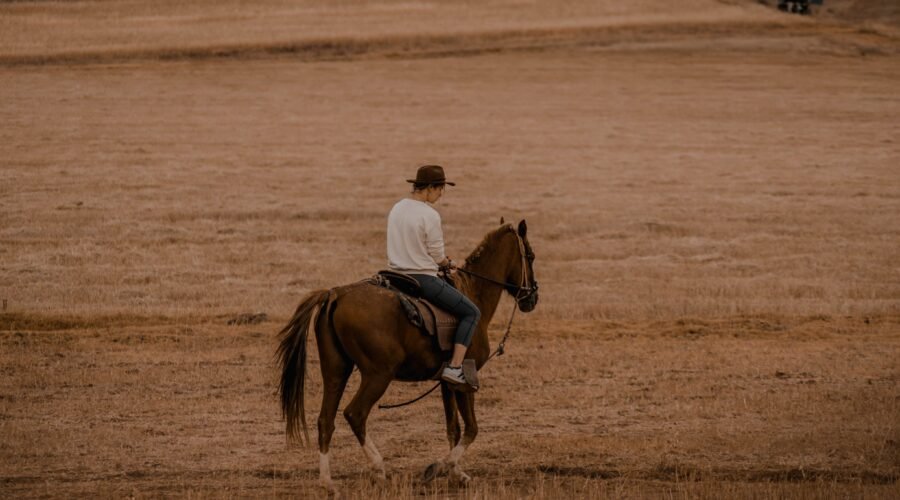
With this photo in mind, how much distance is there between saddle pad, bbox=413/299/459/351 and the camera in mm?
10781

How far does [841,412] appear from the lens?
13.3 meters

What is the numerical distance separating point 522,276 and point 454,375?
4.68ft

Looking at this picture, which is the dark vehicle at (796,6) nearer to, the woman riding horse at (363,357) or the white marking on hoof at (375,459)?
the woman riding horse at (363,357)

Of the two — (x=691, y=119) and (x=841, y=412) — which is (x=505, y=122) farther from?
(x=841, y=412)

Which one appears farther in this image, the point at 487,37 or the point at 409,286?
the point at 487,37

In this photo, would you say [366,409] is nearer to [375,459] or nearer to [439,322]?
[375,459]

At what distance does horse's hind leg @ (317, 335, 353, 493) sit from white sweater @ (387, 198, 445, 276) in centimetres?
88

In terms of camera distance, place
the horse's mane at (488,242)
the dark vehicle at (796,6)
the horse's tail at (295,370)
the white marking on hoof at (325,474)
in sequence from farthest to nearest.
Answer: the dark vehicle at (796,6) < the horse's mane at (488,242) < the horse's tail at (295,370) < the white marking on hoof at (325,474)

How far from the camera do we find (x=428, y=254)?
35.3 ft

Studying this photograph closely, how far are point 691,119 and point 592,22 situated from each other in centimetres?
2183

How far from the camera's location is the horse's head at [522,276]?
38.7 feet

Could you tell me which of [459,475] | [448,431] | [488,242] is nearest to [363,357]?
[448,431]

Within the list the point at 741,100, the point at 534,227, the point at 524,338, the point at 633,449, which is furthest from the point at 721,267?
the point at 741,100

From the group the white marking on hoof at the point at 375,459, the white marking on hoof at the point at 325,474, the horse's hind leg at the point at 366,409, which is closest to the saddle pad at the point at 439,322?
the horse's hind leg at the point at 366,409
